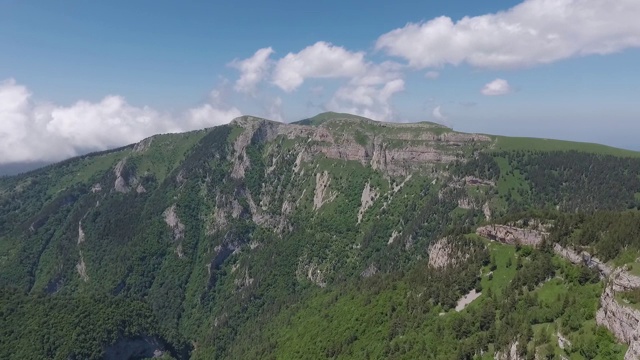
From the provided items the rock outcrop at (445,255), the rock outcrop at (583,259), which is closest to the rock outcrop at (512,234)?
the rock outcrop at (583,259)

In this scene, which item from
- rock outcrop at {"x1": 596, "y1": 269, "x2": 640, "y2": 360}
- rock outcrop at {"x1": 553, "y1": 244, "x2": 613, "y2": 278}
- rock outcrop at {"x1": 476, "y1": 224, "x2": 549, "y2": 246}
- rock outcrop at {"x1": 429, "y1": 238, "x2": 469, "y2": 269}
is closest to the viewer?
rock outcrop at {"x1": 596, "y1": 269, "x2": 640, "y2": 360}

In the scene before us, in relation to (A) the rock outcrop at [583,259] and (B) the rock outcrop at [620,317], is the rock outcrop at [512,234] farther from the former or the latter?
(B) the rock outcrop at [620,317]

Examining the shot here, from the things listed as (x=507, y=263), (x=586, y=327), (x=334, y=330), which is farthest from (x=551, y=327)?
(x=334, y=330)

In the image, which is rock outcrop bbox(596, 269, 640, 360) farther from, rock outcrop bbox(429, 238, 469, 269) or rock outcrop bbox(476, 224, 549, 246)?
rock outcrop bbox(429, 238, 469, 269)

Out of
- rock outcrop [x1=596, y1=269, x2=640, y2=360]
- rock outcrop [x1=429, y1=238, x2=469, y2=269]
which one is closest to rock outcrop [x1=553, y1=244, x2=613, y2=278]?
rock outcrop [x1=596, y1=269, x2=640, y2=360]

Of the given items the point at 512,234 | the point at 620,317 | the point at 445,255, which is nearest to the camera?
the point at 620,317

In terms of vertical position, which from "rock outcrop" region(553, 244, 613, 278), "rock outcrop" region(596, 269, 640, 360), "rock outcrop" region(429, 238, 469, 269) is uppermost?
"rock outcrop" region(553, 244, 613, 278)

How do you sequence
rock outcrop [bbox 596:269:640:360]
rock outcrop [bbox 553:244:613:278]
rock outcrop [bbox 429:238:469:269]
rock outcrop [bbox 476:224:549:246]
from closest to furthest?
rock outcrop [bbox 596:269:640:360] → rock outcrop [bbox 553:244:613:278] → rock outcrop [bbox 476:224:549:246] → rock outcrop [bbox 429:238:469:269]

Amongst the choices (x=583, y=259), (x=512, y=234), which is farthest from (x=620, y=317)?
(x=512, y=234)

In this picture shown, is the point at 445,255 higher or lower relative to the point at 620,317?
lower

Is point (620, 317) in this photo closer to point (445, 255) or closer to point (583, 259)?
point (583, 259)

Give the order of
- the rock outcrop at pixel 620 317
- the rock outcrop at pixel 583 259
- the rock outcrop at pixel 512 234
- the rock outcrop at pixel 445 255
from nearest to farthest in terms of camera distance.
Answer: the rock outcrop at pixel 620 317, the rock outcrop at pixel 583 259, the rock outcrop at pixel 512 234, the rock outcrop at pixel 445 255
